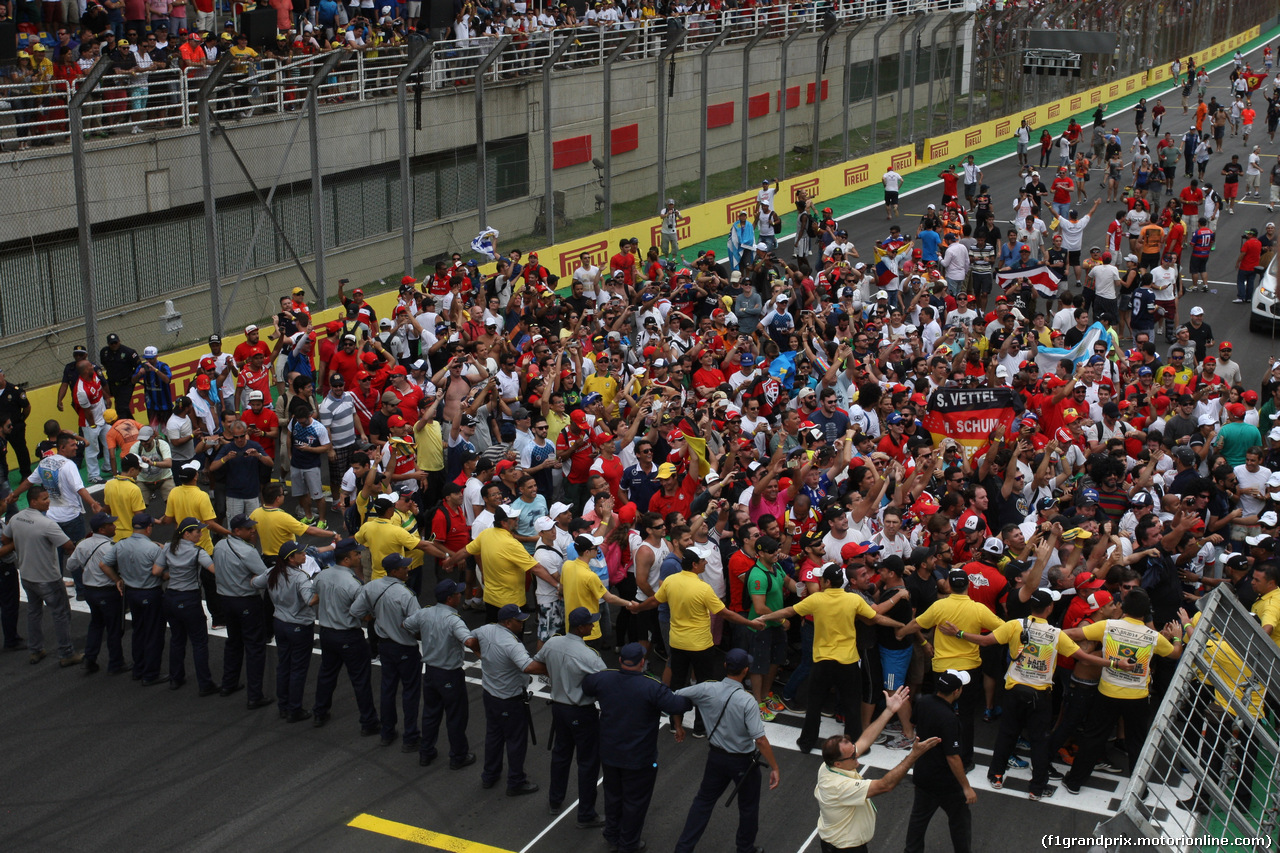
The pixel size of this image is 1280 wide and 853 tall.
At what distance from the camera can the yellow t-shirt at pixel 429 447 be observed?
43.0 ft

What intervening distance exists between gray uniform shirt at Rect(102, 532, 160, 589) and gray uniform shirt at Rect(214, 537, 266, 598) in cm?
64

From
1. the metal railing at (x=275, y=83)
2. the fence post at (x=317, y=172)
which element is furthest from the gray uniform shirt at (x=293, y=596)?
the fence post at (x=317, y=172)

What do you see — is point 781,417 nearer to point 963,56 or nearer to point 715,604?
point 715,604

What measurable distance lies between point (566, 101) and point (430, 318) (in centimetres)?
1059

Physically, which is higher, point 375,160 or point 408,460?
point 375,160

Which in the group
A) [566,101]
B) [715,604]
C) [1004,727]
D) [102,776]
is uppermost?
[566,101]

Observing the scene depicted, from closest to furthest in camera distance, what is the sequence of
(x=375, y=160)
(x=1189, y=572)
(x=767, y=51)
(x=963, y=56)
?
1. (x=1189, y=572)
2. (x=375, y=160)
3. (x=767, y=51)
4. (x=963, y=56)

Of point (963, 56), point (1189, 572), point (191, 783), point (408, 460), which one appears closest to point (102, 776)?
point (191, 783)

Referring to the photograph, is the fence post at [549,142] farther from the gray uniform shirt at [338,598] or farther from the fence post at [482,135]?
the gray uniform shirt at [338,598]

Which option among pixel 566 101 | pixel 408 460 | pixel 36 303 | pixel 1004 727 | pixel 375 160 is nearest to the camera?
pixel 1004 727

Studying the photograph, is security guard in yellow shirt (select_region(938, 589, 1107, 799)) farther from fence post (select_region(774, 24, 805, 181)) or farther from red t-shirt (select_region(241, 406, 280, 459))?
fence post (select_region(774, 24, 805, 181))

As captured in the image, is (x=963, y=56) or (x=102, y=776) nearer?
(x=102, y=776)

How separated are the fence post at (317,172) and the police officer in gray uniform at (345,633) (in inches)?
456

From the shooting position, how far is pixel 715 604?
9414mm
